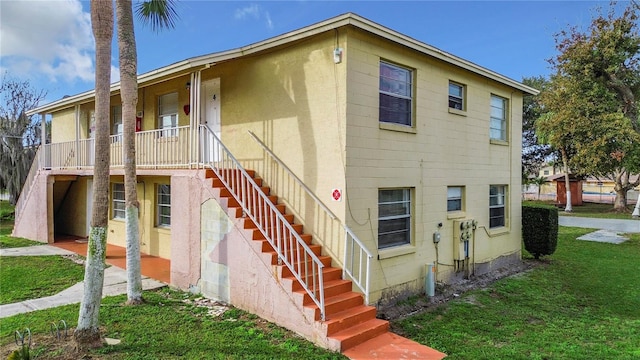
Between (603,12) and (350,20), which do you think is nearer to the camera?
(350,20)

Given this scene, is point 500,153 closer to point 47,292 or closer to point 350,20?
point 350,20

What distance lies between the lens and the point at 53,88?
30188 millimetres

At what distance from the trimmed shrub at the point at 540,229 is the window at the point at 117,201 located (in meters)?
13.4

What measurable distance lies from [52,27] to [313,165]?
1152 centimetres

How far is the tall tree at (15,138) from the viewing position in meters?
22.0

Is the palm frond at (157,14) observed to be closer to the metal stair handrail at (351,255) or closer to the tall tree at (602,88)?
the metal stair handrail at (351,255)

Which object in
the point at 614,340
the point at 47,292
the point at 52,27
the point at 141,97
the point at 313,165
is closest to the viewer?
the point at 614,340

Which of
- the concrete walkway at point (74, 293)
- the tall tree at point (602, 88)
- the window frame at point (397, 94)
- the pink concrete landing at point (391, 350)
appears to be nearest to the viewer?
the pink concrete landing at point (391, 350)

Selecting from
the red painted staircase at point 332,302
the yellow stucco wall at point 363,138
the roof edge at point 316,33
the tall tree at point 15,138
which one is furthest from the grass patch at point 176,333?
the tall tree at point 15,138

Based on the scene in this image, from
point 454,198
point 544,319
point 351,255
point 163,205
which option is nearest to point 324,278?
point 351,255

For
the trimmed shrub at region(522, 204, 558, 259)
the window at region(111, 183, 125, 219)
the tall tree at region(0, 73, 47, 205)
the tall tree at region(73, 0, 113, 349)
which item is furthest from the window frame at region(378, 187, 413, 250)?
the tall tree at region(0, 73, 47, 205)

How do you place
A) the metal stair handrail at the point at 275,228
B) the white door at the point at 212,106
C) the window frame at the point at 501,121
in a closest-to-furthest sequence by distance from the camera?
the metal stair handrail at the point at 275,228
the white door at the point at 212,106
the window frame at the point at 501,121

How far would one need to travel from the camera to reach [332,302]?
6129mm

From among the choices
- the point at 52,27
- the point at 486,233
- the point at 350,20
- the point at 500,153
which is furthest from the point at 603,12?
the point at 52,27
